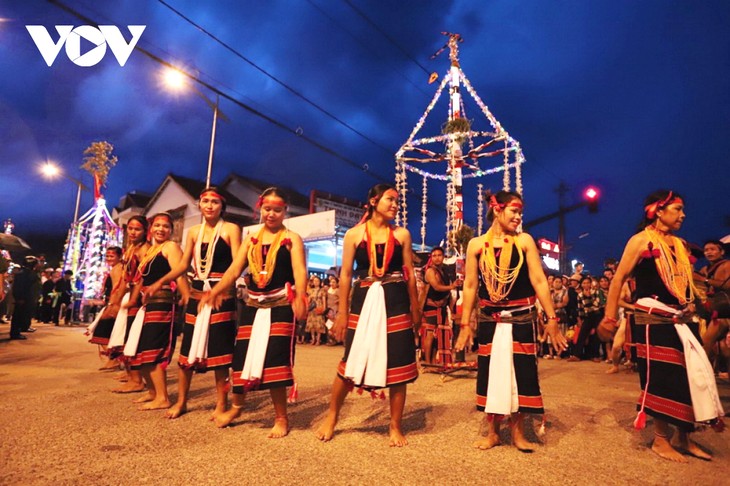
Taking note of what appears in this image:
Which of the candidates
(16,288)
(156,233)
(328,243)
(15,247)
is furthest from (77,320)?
(156,233)

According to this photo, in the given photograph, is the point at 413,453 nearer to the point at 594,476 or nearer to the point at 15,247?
the point at 594,476

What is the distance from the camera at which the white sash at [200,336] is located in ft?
13.3

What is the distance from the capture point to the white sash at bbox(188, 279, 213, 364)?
4052 millimetres

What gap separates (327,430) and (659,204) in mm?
3349

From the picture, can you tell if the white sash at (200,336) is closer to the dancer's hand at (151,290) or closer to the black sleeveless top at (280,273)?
the black sleeveless top at (280,273)

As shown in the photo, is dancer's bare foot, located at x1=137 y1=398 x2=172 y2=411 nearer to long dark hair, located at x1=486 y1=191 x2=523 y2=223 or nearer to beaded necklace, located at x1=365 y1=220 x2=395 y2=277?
beaded necklace, located at x1=365 y1=220 x2=395 y2=277

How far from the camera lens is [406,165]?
1855cm

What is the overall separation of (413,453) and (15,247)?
18.9m

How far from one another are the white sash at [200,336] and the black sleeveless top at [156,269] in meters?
1.03

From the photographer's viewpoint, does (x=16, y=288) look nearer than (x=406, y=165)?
Yes

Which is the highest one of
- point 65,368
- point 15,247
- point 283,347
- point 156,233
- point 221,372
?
point 15,247

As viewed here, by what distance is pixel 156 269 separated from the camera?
190 inches

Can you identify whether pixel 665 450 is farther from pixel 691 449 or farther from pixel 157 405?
pixel 157 405

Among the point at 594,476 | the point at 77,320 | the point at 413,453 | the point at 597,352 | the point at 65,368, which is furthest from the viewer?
the point at 77,320
